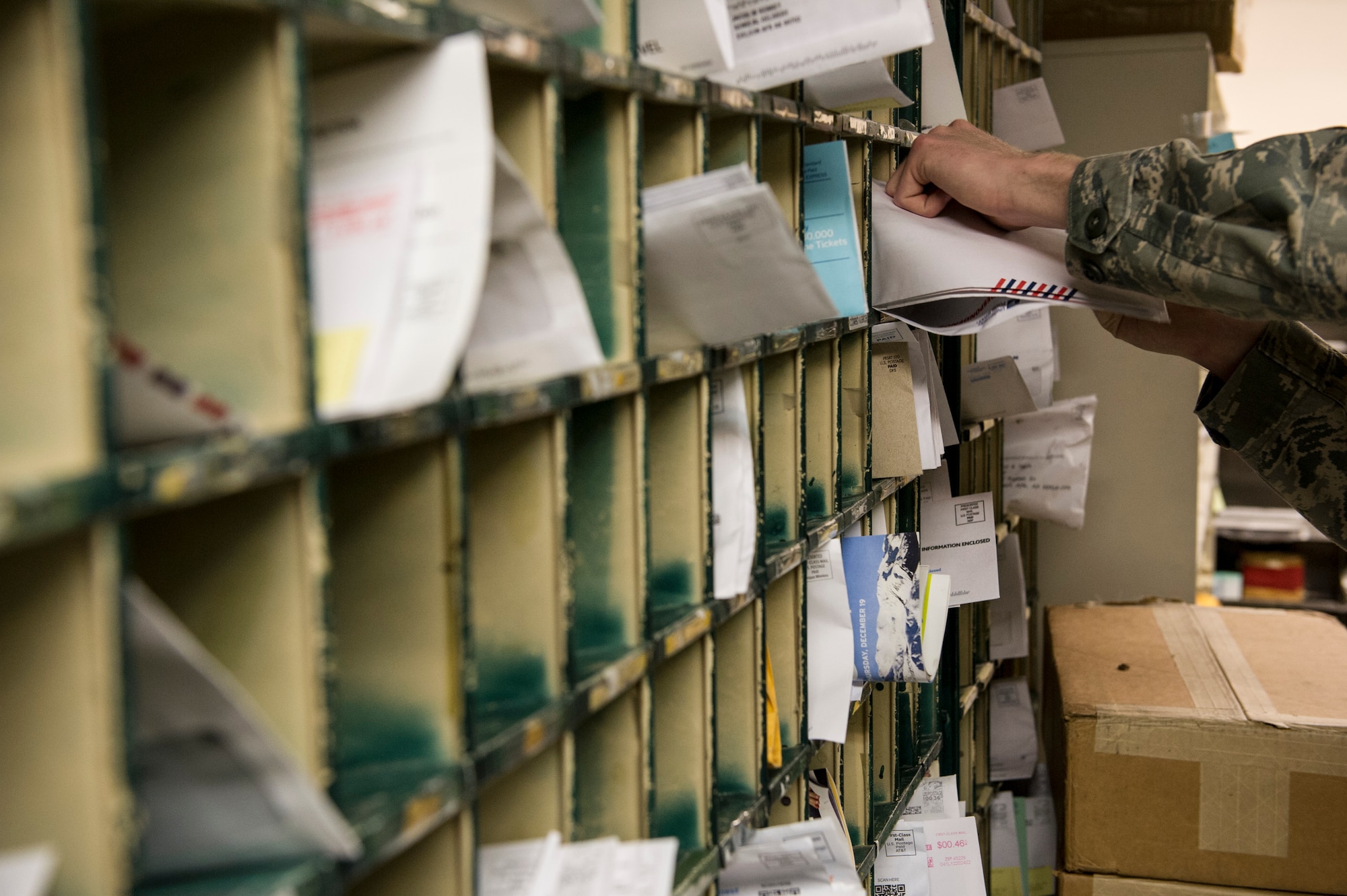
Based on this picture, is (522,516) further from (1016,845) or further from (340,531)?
(1016,845)

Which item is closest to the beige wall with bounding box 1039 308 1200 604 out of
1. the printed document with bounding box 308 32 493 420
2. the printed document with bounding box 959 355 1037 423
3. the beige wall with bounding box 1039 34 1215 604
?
the beige wall with bounding box 1039 34 1215 604

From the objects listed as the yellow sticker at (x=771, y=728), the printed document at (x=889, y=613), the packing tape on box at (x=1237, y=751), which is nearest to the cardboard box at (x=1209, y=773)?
the packing tape on box at (x=1237, y=751)

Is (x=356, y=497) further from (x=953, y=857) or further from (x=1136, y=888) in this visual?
(x=1136, y=888)

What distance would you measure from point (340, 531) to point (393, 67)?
269 millimetres

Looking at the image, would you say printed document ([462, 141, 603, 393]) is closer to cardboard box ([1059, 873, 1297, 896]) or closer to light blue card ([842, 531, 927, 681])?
light blue card ([842, 531, 927, 681])

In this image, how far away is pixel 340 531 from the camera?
2.30 ft

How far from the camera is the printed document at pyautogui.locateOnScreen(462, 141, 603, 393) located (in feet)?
2.36

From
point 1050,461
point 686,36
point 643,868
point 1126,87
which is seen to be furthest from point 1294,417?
point 1126,87

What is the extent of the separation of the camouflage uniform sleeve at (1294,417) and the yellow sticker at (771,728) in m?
0.85

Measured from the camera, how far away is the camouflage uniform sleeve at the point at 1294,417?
1573mm

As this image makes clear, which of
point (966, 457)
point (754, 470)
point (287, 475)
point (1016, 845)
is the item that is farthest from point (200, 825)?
point (1016, 845)

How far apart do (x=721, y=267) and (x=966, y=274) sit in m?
0.46

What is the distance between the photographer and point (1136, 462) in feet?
9.98

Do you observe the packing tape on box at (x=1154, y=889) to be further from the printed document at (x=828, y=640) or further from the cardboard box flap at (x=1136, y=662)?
the printed document at (x=828, y=640)
